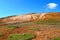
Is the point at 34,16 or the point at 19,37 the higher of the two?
the point at 34,16

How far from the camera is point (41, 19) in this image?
115 feet

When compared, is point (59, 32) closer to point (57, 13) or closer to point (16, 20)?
point (57, 13)

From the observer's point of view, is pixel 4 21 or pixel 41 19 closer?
pixel 41 19

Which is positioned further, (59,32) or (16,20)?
(16,20)

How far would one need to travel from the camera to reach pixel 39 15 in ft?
121

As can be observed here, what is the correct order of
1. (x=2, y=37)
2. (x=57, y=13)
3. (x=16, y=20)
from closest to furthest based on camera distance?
(x=2, y=37) → (x=57, y=13) → (x=16, y=20)

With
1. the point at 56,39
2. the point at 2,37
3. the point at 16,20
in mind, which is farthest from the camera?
the point at 16,20

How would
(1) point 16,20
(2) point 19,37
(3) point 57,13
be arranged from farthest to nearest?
(1) point 16,20, (3) point 57,13, (2) point 19,37

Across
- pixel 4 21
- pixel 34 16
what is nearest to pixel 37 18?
pixel 34 16

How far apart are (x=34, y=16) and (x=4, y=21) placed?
7.30 metres

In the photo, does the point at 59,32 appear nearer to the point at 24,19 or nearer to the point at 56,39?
the point at 56,39

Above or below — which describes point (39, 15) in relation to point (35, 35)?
above

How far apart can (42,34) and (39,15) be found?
15.2 m

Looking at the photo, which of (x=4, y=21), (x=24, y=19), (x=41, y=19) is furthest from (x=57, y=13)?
(x=4, y=21)
